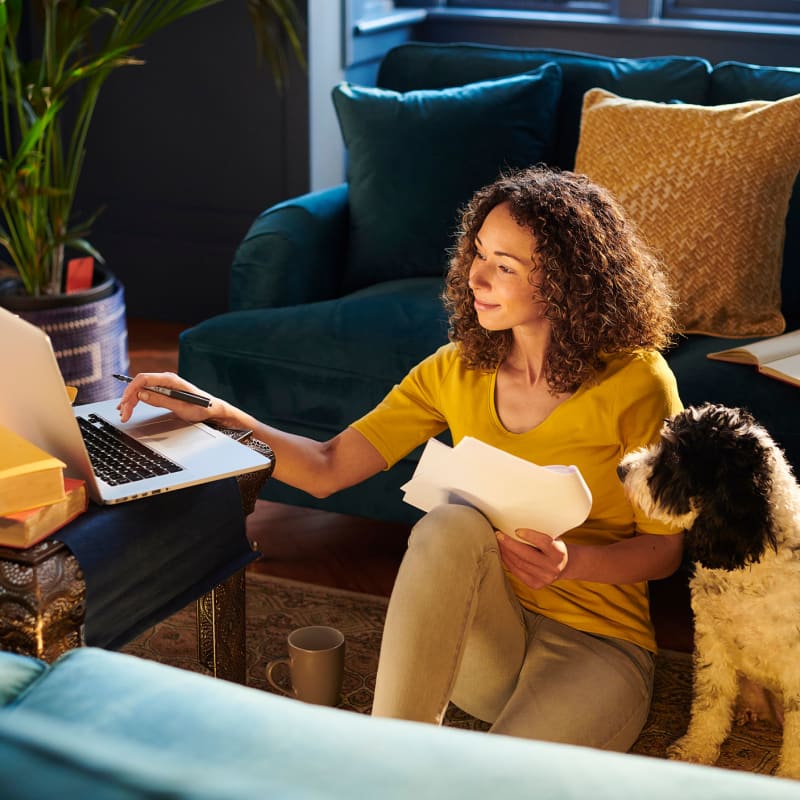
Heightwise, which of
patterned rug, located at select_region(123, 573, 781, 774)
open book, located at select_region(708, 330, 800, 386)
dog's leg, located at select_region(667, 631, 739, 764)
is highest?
open book, located at select_region(708, 330, 800, 386)

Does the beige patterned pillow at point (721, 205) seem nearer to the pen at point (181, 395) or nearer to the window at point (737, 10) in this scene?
the pen at point (181, 395)

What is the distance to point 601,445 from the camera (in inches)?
66.7

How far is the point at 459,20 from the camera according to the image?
4.35 m

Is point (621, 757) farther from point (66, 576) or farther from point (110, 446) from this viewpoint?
point (110, 446)

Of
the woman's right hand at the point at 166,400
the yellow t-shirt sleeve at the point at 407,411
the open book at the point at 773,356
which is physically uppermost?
the woman's right hand at the point at 166,400

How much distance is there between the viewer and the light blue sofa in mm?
419

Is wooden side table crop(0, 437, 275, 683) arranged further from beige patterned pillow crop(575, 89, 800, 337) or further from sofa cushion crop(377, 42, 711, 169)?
sofa cushion crop(377, 42, 711, 169)

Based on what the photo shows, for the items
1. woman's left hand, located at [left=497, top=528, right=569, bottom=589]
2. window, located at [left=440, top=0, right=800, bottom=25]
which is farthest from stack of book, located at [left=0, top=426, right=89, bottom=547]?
window, located at [left=440, top=0, right=800, bottom=25]

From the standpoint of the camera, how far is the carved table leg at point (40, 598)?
129 cm

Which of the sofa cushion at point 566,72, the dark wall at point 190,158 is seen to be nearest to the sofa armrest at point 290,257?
the sofa cushion at point 566,72

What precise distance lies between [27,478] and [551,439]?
76 centimetres

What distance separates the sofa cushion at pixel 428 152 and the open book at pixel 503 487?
1.40m

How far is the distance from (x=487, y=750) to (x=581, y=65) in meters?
2.76

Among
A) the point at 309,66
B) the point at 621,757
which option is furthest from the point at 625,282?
the point at 309,66
